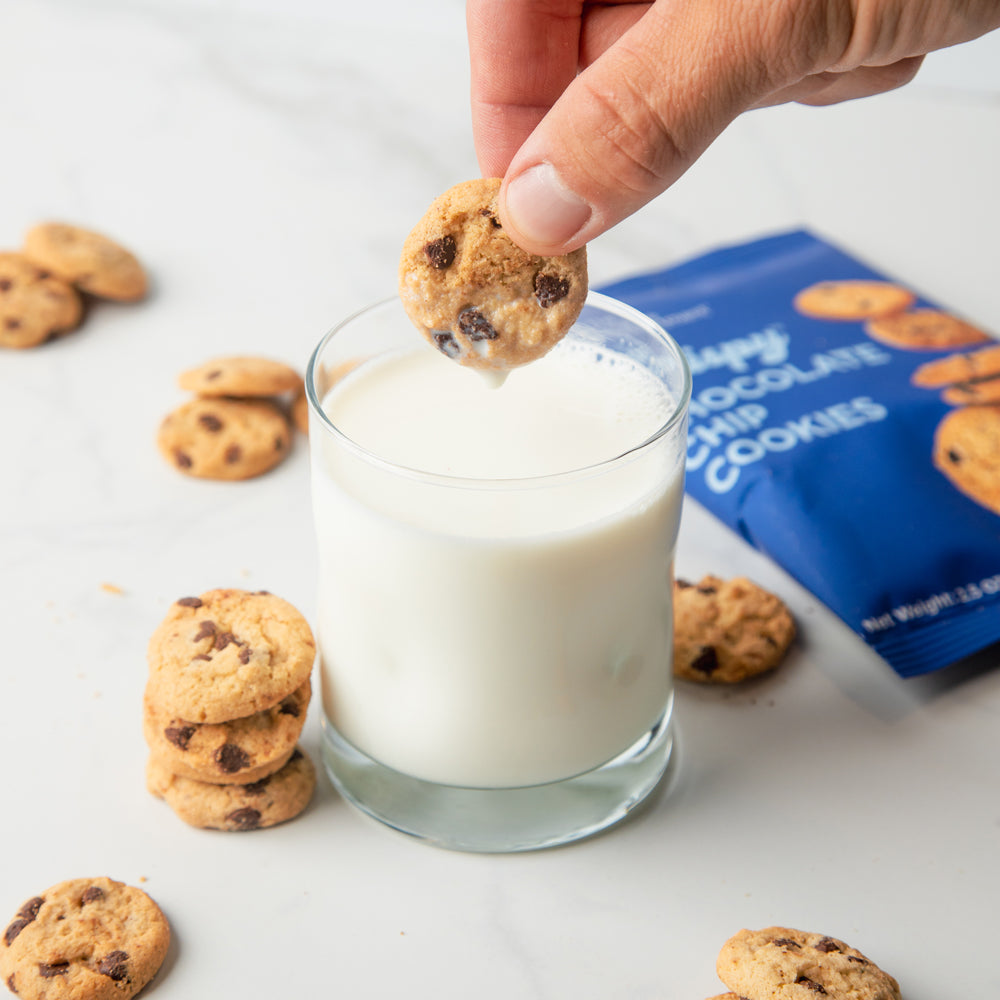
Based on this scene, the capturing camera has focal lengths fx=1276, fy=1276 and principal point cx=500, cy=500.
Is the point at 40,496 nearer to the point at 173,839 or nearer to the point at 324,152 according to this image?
the point at 173,839

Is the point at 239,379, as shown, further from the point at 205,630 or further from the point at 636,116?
the point at 636,116

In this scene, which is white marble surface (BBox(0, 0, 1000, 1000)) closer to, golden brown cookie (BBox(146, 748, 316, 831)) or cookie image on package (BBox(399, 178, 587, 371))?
golden brown cookie (BBox(146, 748, 316, 831))

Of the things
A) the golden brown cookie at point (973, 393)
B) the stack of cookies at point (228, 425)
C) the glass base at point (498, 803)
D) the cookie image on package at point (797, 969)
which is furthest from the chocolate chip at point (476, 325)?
the golden brown cookie at point (973, 393)

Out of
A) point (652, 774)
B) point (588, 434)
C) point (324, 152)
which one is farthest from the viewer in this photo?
point (324, 152)

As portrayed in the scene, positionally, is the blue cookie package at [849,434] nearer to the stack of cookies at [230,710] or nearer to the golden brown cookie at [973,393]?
the golden brown cookie at [973,393]

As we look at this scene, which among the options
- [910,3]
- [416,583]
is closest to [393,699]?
[416,583]

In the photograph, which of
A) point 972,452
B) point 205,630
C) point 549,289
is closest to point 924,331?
point 972,452

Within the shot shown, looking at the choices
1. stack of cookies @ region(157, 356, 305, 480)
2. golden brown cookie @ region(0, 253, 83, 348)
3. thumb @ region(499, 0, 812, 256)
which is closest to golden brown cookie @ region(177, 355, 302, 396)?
stack of cookies @ region(157, 356, 305, 480)
